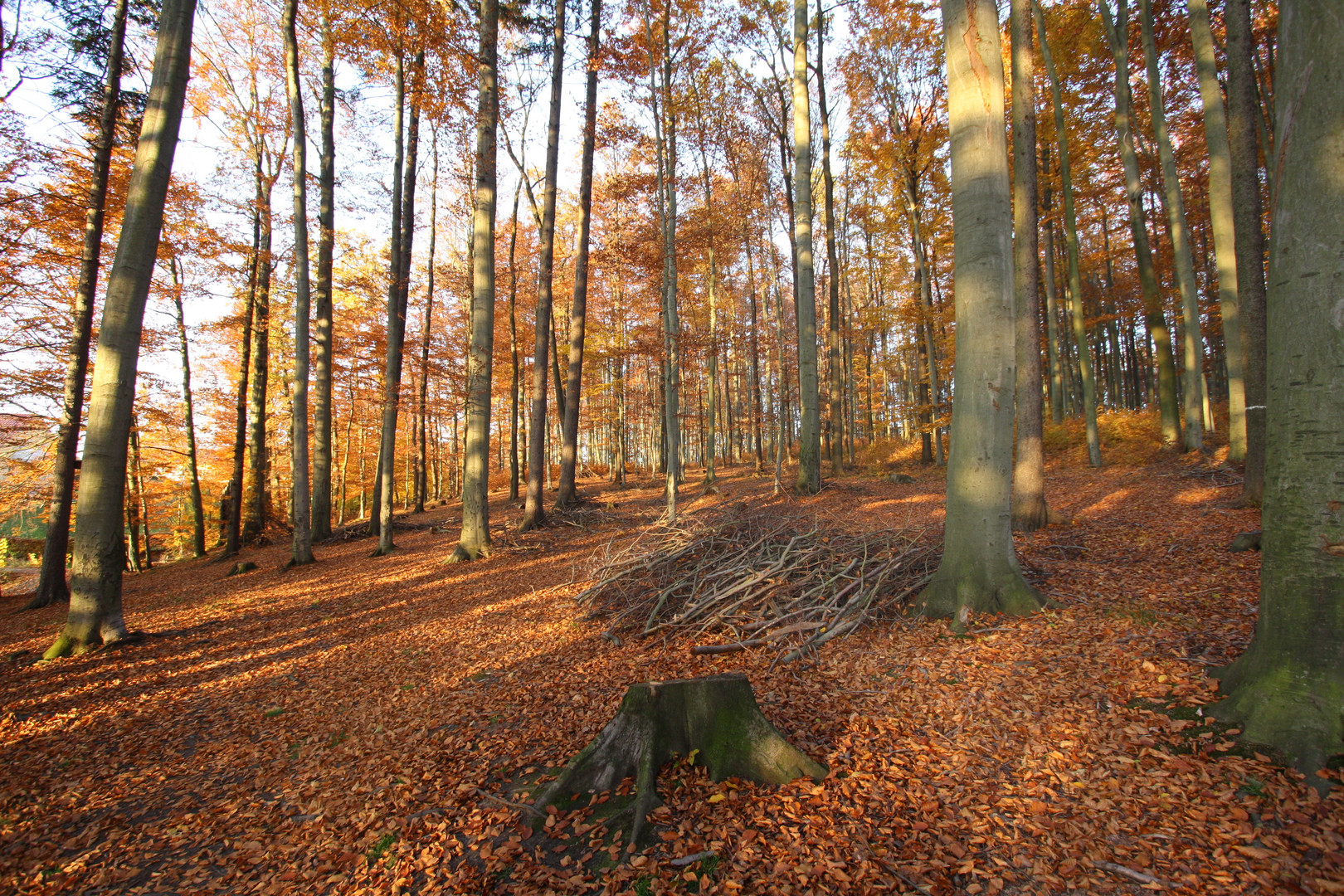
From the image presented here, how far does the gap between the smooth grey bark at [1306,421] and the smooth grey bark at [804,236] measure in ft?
30.0

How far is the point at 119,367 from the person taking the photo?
5.97 m

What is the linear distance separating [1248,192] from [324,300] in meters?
17.4

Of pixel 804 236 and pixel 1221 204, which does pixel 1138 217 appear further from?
pixel 804 236

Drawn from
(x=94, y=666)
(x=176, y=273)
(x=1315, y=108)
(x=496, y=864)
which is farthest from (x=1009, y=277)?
(x=176, y=273)

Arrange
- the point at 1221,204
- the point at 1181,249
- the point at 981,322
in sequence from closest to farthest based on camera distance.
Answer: the point at 981,322
the point at 1221,204
the point at 1181,249

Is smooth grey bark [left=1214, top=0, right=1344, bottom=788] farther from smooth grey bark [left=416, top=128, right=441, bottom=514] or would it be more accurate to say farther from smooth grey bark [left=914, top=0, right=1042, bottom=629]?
smooth grey bark [left=416, top=128, right=441, bottom=514]

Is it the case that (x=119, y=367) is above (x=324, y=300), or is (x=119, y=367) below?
below

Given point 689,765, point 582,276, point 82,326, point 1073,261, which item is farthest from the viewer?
point 1073,261

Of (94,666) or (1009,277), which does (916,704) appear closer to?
(1009,277)

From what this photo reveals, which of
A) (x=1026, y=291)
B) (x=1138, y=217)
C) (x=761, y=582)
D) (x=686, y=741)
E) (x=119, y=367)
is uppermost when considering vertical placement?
(x=1138, y=217)

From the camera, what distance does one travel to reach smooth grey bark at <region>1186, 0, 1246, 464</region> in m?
9.07

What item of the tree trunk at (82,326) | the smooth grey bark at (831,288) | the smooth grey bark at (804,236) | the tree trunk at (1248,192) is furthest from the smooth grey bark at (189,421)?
the tree trunk at (1248,192)

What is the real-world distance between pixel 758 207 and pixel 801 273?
10431 millimetres

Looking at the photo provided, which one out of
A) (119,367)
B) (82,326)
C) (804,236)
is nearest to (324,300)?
(82,326)
